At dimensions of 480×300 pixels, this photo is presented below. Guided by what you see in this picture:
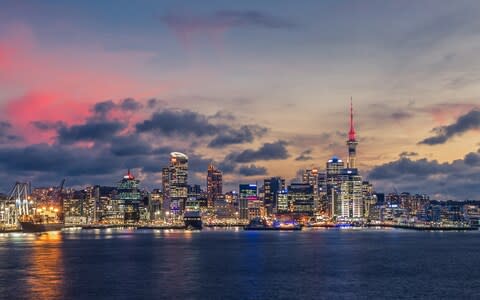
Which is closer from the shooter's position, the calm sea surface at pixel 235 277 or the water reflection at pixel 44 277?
the water reflection at pixel 44 277

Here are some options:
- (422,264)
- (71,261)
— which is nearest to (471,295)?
(422,264)

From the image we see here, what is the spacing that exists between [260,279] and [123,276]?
57.3 ft

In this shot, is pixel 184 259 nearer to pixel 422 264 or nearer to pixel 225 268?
pixel 225 268

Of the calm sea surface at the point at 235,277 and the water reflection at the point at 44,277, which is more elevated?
the water reflection at the point at 44,277

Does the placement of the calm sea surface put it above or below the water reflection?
below

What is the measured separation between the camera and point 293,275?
86.9 meters

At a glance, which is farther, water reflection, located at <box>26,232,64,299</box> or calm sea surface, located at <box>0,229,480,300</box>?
calm sea surface, located at <box>0,229,480,300</box>

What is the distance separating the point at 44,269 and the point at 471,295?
56.7m

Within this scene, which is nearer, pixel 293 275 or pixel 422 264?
pixel 293 275

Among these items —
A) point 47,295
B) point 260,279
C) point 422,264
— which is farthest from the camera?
point 422,264

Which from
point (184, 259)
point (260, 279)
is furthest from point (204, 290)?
point (184, 259)

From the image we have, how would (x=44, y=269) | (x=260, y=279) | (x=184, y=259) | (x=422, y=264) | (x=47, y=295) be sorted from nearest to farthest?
(x=47, y=295) < (x=260, y=279) < (x=44, y=269) < (x=422, y=264) < (x=184, y=259)

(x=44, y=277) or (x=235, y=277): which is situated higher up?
(x=44, y=277)

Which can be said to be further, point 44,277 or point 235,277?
point 235,277
